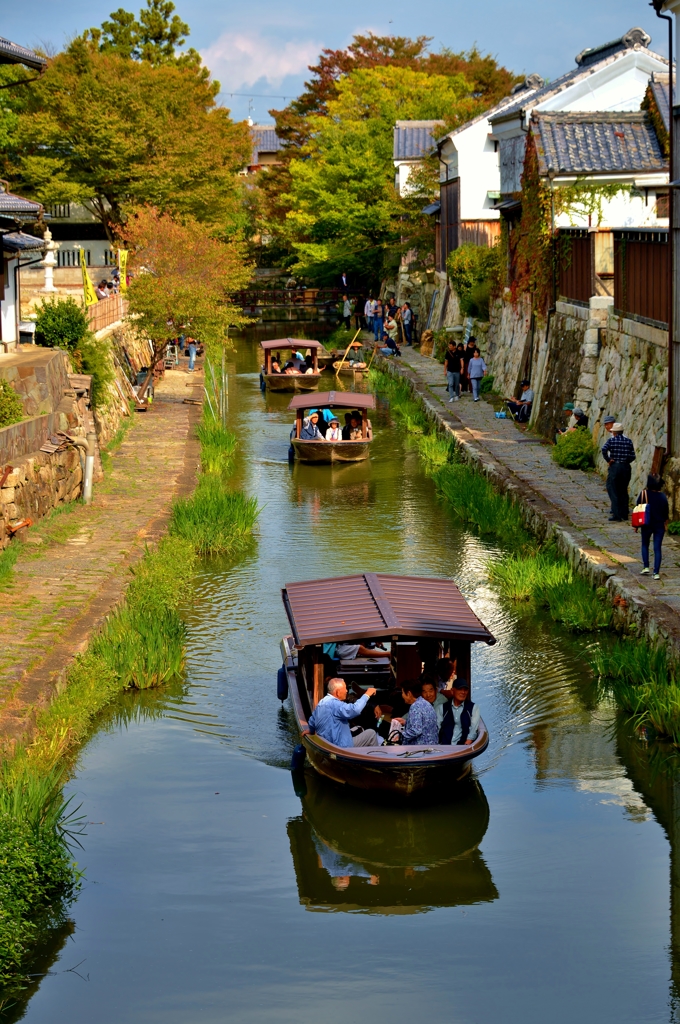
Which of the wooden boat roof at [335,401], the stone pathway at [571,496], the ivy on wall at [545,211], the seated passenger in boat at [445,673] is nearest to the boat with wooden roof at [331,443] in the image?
the wooden boat roof at [335,401]

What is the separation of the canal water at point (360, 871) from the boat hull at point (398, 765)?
35 centimetres

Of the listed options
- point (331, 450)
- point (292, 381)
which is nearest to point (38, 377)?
point (331, 450)

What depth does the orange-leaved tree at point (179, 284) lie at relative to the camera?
33.3 meters

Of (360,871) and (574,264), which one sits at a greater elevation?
(574,264)

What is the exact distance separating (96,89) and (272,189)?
23033mm

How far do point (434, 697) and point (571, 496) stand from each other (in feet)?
30.8

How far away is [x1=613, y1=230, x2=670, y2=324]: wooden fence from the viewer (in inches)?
750

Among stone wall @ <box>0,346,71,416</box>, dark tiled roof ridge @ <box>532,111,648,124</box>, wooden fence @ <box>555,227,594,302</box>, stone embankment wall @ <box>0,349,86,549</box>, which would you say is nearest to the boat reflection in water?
stone embankment wall @ <box>0,349,86,549</box>

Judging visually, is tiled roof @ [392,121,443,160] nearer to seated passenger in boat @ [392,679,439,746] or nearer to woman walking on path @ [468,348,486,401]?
woman walking on path @ [468,348,486,401]

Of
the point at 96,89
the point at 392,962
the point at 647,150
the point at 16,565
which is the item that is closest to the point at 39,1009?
the point at 392,962

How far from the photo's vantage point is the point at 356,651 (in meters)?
13.3

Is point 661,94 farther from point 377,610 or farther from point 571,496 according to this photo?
point 377,610

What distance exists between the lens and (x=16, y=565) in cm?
1725

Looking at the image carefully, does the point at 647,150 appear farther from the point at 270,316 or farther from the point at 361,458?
the point at 270,316
